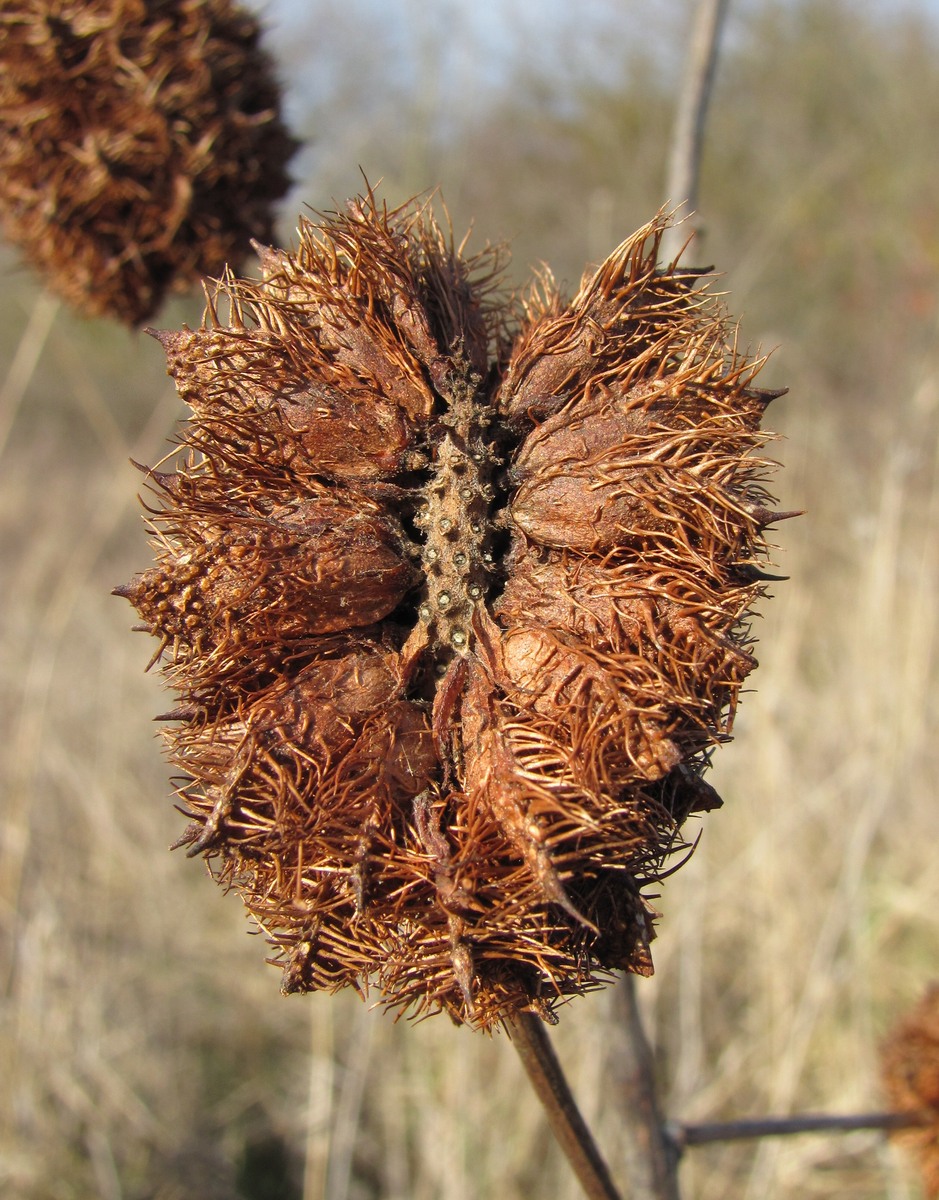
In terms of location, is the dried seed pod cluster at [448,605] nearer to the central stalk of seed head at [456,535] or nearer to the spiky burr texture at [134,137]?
the central stalk of seed head at [456,535]

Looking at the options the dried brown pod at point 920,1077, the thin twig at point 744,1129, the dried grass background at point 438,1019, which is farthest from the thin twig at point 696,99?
the dried brown pod at point 920,1077

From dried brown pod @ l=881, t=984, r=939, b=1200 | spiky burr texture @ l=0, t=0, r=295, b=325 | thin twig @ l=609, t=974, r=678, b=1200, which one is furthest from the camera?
dried brown pod @ l=881, t=984, r=939, b=1200

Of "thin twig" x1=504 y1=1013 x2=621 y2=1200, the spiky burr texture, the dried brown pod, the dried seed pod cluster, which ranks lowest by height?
the dried brown pod

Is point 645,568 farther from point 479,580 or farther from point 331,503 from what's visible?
point 331,503

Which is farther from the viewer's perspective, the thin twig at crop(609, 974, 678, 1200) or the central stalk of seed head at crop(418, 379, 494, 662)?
the thin twig at crop(609, 974, 678, 1200)

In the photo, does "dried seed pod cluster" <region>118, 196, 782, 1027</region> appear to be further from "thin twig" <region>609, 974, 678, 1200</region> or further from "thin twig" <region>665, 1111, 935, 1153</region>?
"thin twig" <region>665, 1111, 935, 1153</region>

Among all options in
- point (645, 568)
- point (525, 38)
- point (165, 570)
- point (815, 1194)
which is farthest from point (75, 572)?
point (525, 38)

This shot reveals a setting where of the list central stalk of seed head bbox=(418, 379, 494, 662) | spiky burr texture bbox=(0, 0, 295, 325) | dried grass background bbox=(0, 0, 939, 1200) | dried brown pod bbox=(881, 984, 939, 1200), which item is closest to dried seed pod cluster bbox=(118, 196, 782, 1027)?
central stalk of seed head bbox=(418, 379, 494, 662)
